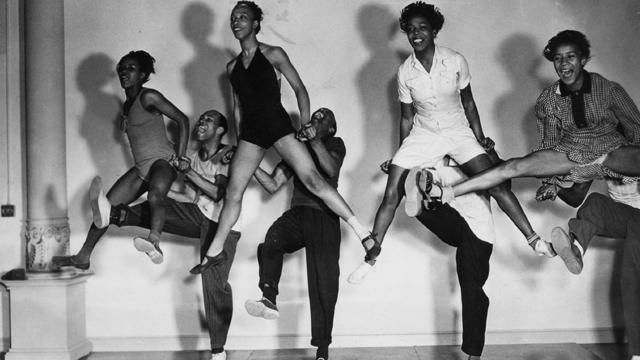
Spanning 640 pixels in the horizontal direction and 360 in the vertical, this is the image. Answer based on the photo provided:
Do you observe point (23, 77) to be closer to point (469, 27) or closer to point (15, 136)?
point (15, 136)

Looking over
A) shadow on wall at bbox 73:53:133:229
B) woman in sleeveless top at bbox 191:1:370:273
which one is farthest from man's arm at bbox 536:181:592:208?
shadow on wall at bbox 73:53:133:229

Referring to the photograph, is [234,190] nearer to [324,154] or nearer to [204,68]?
[324,154]

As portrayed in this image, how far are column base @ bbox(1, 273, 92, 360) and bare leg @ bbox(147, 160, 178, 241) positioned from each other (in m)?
1.19

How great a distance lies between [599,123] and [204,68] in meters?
3.34

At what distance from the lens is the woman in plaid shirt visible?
484 centimetres

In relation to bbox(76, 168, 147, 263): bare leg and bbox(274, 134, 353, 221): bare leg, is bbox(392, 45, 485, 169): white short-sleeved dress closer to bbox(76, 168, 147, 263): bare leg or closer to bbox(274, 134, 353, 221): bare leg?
bbox(274, 134, 353, 221): bare leg

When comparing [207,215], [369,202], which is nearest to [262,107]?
[207,215]

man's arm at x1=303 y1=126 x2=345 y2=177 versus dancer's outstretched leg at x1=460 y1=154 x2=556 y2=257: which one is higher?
man's arm at x1=303 y1=126 x2=345 y2=177

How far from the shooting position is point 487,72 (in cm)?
632

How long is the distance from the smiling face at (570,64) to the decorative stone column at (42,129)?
4.03m

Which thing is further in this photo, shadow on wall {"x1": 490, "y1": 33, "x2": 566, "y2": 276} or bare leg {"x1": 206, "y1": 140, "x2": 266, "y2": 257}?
shadow on wall {"x1": 490, "y1": 33, "x2": 566, "y2": 276}

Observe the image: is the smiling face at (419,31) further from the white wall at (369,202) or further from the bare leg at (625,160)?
the bare leg at (625,160)

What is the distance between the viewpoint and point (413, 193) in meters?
4.84

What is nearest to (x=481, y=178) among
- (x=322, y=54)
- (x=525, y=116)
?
(x=525, y=116)
